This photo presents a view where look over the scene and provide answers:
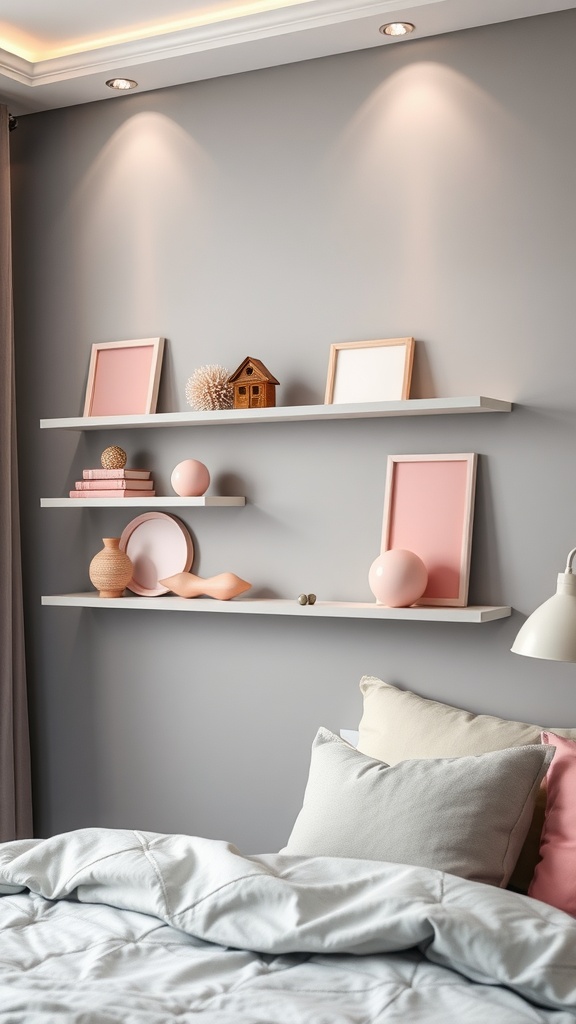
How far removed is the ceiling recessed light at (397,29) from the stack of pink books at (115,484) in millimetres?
1369

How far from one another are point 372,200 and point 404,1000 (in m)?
1.99

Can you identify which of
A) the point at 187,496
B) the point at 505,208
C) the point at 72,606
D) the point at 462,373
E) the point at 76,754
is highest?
the point at 505,208

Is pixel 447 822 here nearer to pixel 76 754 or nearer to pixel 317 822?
pixel 317 822

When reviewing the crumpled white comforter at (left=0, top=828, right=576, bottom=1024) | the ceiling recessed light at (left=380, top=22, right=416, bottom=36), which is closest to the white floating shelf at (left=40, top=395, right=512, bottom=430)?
the ceiling recessed light at (left=380, top=22, right=416, bottom=36)

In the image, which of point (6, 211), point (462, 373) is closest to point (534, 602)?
point (462, 373)

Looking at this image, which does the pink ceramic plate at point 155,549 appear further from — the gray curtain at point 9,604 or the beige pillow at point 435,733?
the beige pillow at point 435,733

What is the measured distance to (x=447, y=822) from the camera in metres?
2.06

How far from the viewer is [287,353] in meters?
2.92

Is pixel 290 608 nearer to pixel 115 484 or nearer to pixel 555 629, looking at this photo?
pixel 115 484

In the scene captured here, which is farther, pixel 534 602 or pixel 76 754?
pixel 76 754

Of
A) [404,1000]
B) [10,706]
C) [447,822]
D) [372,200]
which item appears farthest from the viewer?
[10,706]

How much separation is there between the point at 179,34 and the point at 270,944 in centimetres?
231

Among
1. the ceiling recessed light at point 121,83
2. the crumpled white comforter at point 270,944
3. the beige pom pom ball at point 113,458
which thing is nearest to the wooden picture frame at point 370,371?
the beige pom pom ball at point 113,458

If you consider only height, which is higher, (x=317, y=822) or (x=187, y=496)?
(x=187, y=496)
